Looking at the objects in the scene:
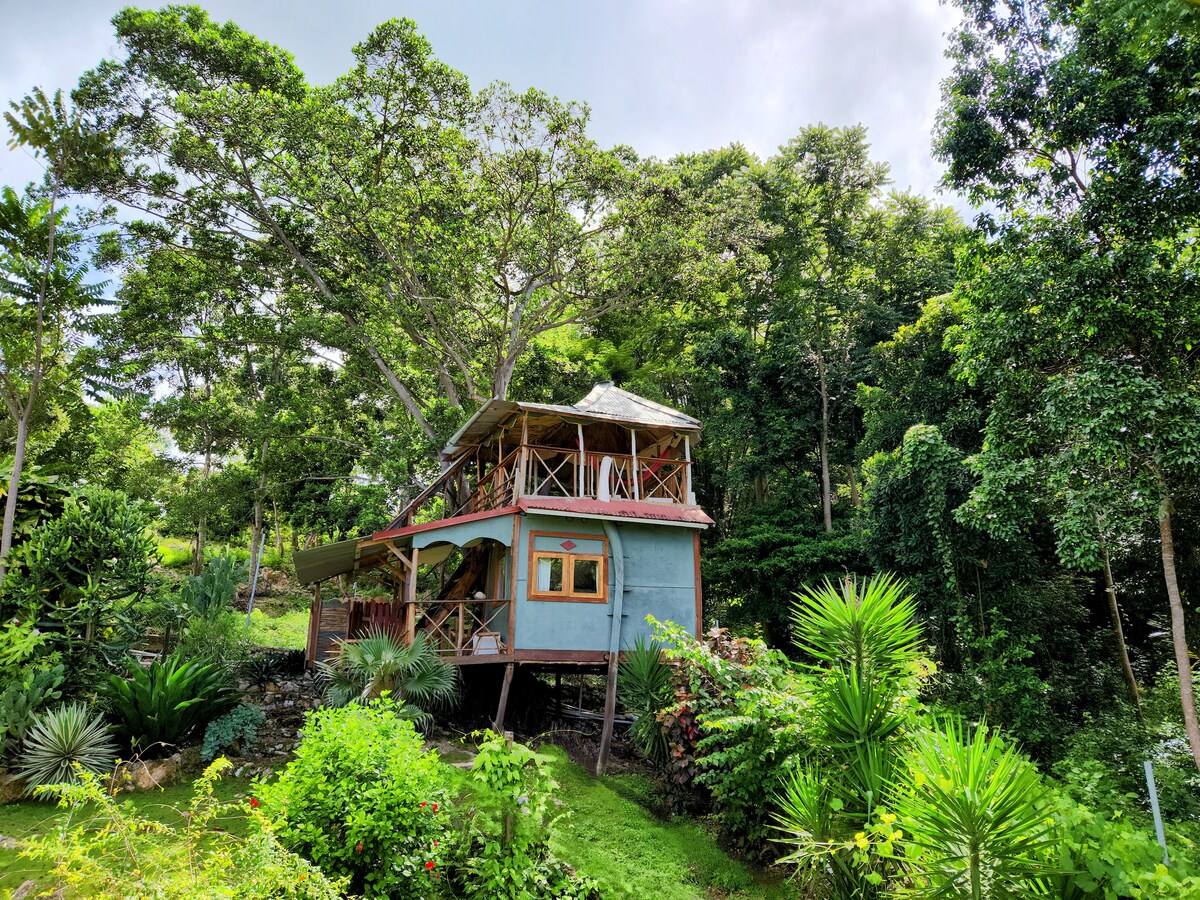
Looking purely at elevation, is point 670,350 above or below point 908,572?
above

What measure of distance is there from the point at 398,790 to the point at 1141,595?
18840mm

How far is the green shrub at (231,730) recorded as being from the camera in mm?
9094

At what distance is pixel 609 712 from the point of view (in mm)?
12234

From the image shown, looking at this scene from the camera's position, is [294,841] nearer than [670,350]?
Yes

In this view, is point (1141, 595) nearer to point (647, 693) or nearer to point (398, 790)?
point (647, 693)

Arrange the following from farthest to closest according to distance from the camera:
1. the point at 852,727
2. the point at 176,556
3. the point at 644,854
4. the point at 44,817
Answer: the point at 176,556 < the point at 644,854 < the point at 44,817 < the point at 852,727

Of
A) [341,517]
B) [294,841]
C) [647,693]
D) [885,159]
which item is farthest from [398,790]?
[885,159]

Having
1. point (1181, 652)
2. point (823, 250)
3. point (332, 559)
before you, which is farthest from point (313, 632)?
point (823, 250)

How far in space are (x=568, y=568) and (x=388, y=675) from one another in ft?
12.5

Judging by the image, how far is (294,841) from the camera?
5133mm

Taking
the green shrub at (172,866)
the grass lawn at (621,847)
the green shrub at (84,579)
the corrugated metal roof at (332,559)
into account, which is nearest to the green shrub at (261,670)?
the corrugated metal roof at (332,559)

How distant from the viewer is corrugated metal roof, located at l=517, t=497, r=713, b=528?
12883mm

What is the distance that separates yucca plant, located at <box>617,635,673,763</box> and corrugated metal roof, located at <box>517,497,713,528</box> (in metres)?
2.71

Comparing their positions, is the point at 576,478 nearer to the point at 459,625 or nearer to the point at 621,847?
the point at 459,625
